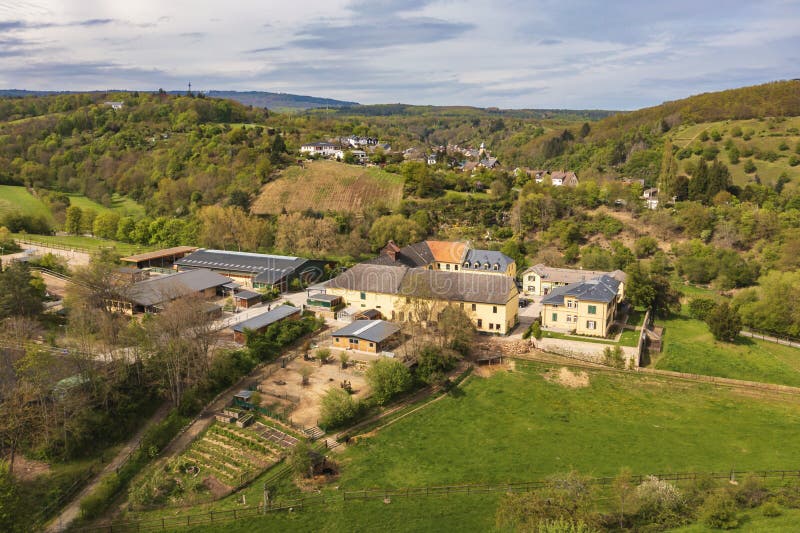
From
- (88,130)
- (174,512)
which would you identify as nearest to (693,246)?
(174,512)

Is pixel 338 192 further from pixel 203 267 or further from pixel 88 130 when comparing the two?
pixel 88 130

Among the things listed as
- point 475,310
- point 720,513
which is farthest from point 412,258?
point 720,513

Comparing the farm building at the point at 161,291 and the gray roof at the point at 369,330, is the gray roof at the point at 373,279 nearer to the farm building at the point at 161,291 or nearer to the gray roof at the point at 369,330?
the gray roof at the point at 369,330

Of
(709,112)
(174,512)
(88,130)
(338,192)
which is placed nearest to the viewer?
(174,512)

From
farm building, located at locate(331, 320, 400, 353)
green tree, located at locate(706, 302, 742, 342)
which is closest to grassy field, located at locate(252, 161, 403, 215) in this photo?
farm building, located at locate(331, 320, 400, 353)

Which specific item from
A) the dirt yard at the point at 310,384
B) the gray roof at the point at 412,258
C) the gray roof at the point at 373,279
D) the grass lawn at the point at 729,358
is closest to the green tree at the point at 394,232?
the gray roof at the point at 412,258

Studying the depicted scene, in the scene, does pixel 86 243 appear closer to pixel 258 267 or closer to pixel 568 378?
pixel 258 267
